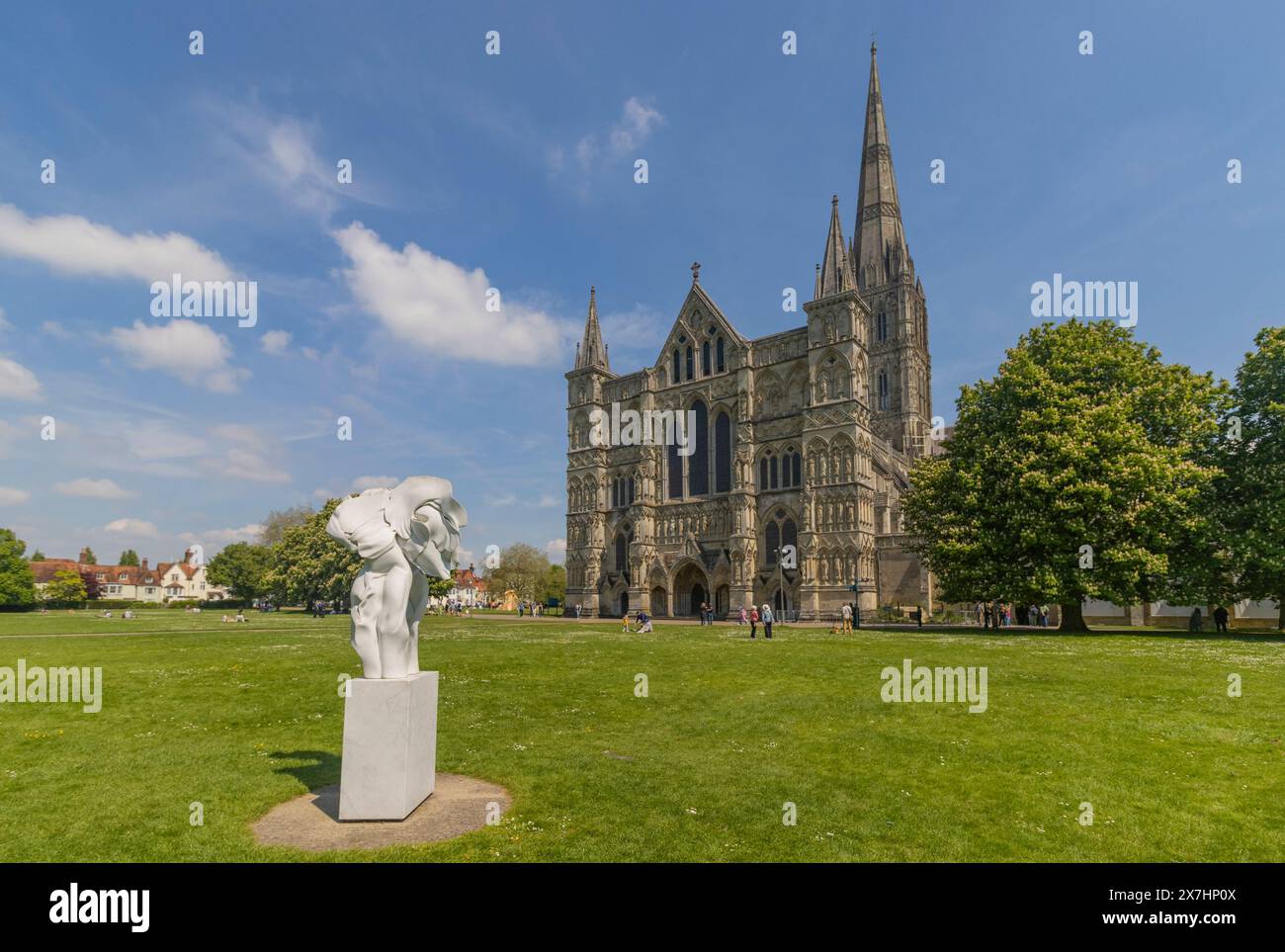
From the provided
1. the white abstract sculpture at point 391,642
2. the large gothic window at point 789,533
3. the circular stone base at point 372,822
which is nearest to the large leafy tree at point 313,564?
the large gothic window at point 789,533

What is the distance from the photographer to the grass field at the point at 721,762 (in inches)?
275

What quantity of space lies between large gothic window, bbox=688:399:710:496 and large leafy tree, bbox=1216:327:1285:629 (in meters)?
37.1

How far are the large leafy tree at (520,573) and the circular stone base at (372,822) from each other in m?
93.2

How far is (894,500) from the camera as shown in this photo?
58.2m

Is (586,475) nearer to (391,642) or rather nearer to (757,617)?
(757,617)

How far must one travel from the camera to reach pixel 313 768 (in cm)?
994

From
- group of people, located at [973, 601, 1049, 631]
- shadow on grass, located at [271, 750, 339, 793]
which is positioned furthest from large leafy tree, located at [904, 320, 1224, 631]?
shadow on grass, located at [271, 750, 339, 793]

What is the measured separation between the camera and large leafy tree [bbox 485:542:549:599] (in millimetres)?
101250

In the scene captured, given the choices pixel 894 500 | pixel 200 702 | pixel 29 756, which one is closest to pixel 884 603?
pixel 894 500

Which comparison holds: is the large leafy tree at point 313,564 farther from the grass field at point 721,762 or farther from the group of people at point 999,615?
the group of people at point 999,615

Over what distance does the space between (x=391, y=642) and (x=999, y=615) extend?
41662 mm

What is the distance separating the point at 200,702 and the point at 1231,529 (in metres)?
39.3

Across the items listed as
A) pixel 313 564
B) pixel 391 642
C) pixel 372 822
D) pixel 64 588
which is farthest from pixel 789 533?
pixel 64 588

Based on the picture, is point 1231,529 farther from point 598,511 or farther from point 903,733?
point 598,511
